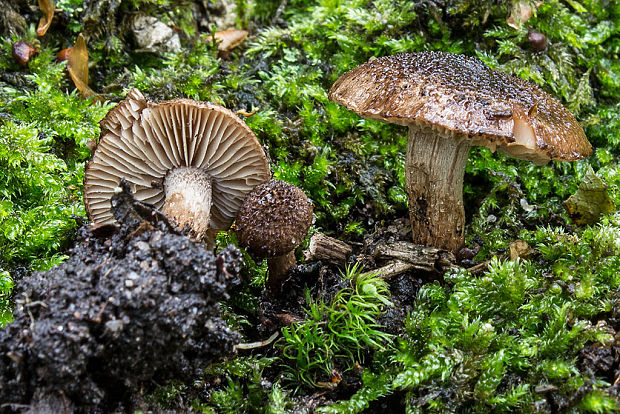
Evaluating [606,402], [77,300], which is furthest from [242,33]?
[606,402]

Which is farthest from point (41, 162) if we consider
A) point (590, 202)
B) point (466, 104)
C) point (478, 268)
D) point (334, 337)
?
point (590, 202)

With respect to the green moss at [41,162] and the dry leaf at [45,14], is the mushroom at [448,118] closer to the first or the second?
the green moss at [41,162]

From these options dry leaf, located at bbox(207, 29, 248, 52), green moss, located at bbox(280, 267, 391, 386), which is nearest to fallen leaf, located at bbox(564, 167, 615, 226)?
green moss, located at bbox(280, 267, 391, 386)

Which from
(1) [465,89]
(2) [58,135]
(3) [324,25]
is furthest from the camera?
(3) [324,25]

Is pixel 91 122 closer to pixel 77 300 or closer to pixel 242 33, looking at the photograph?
pixel 242 33

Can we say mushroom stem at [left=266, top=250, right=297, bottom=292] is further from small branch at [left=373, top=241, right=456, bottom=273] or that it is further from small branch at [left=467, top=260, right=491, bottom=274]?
small branch at [left=467, top=260, right=491, bottom=274]

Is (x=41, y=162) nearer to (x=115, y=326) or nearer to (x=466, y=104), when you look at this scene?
(x=115, y=326)
